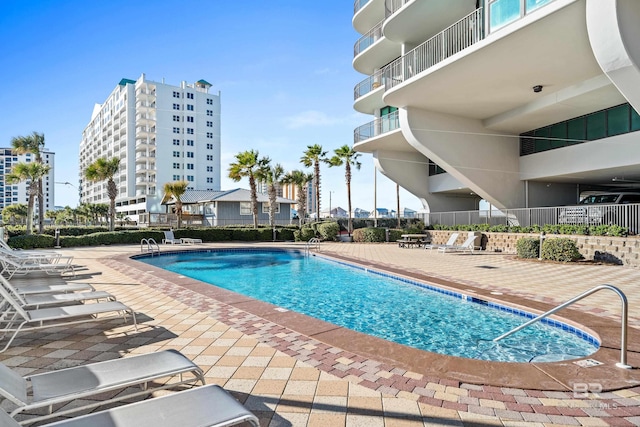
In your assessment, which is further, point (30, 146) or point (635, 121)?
point (30, 146)

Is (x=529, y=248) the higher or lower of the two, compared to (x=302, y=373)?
higher

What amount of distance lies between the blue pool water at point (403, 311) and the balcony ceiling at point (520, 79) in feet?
24.8

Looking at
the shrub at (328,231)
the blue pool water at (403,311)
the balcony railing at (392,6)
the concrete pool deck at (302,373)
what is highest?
the balcony railing at (392,6)

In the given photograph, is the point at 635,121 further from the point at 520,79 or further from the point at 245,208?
the point at 245,208

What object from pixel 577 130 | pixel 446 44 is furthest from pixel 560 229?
pixel 446 44

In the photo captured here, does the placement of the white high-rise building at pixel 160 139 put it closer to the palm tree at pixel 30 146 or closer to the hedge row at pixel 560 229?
the palm tree at pixel 30 146

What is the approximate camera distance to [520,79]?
1275cm

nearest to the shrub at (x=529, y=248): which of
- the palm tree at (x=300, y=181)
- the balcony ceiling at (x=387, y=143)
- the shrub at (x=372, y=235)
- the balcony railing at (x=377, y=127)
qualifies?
the balcony ceiling at (x=387, y=143)

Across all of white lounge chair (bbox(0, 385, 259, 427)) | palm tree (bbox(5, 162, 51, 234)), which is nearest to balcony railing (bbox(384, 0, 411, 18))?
white lounge chair (bbox(0, 385, 259, 427))

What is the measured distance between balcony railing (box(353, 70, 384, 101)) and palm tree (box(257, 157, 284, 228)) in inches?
298

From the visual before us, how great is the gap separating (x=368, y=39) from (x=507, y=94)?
1002 cm

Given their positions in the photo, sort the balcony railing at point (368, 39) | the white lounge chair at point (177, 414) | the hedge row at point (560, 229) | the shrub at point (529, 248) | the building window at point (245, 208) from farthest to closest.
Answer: the building window at point (245, 208), the balcony railing at point (368, 39), the shrub at point (529, 248), the hedge row at point (560, 229), the white lounge chair at point (177, 414)

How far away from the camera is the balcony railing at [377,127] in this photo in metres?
19.1

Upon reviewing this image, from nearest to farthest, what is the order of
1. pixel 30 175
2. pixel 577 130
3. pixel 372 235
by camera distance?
pixel 577 130 → pixel 30 175 → pixel 372 235
